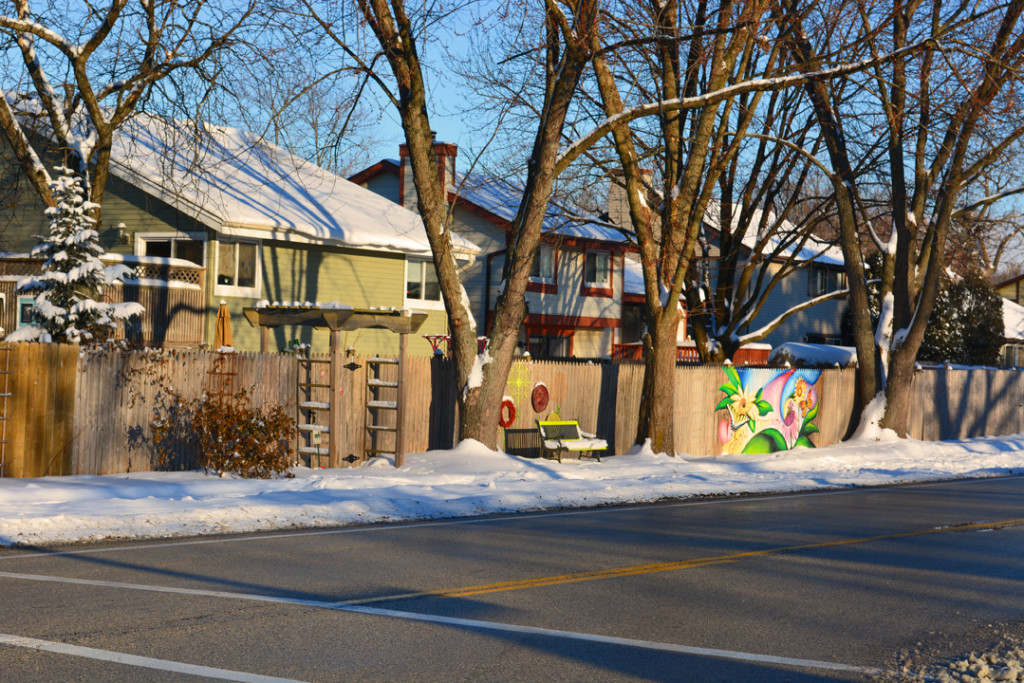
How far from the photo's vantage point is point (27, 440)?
1459 cm

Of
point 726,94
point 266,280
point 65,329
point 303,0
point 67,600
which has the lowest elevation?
point 67,600

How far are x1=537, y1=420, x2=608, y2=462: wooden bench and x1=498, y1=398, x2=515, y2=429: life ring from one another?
526 millimetres

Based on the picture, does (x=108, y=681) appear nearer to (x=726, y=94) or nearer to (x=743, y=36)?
(x=726, y=94)

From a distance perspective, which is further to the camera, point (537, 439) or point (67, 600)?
point (537, 439)

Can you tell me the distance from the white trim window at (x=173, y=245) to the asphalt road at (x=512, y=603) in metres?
14.4

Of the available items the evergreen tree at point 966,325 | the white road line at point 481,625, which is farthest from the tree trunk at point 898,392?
the white road line at point 481,625

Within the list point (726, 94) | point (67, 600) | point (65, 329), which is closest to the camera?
point (67, 600)

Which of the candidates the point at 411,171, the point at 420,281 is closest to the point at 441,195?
the point at 420,281

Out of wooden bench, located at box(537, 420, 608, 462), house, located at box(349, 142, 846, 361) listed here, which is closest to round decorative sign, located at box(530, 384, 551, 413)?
wooden bench, located at box(537, 420, 608, 462)

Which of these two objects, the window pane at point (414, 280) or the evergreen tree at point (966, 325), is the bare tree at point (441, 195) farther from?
the evergreen tree at point (966, 325)

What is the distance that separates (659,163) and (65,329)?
14540 mm

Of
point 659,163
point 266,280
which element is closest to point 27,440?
point 266,280

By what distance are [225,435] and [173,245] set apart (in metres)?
10.7

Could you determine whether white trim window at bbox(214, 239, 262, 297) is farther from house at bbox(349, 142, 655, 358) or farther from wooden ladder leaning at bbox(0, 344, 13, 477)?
house at bbox(349, 142, 655, 358)
